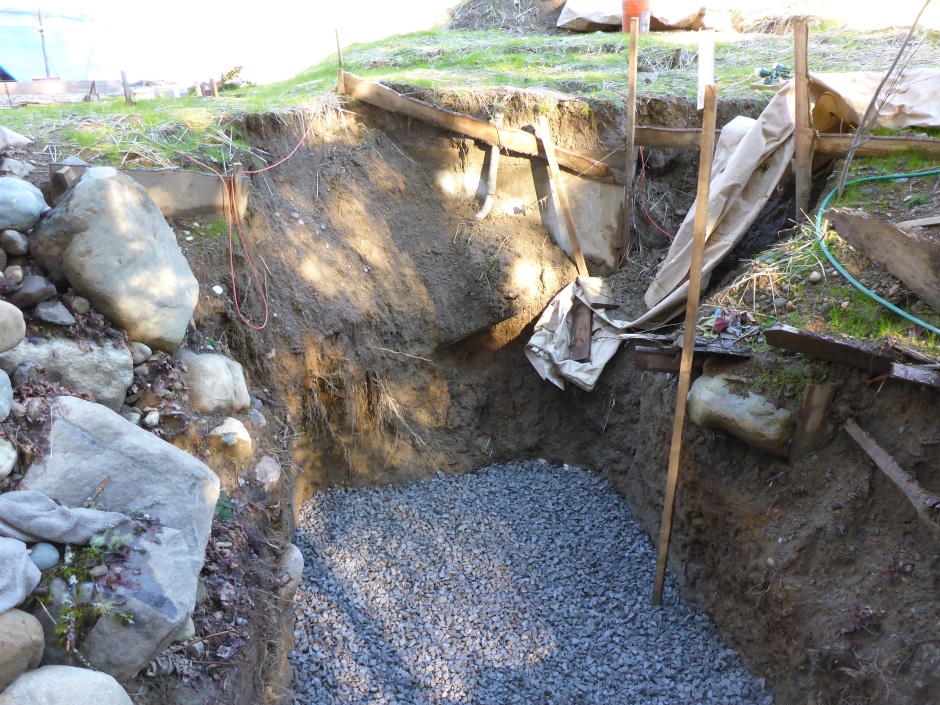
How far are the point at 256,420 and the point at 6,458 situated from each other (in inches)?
67.0

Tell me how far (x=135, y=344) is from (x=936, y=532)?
3981mm

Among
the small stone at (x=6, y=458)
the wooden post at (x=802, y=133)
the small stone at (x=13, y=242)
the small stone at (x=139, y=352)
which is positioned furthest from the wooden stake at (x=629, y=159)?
the small stone at (x=6, y=458)

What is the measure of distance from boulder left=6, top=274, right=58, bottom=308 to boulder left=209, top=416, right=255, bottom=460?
3.57 ft

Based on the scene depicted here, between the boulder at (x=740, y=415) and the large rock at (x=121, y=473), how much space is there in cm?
267

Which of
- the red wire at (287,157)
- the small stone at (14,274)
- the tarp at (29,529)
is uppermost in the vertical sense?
the red wire at (287,157)

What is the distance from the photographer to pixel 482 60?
758 centimetres

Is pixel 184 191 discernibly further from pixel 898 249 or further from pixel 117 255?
pixel 898 249

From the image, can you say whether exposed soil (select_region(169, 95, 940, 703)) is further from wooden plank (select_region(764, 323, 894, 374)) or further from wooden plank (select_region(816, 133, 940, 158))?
wooden plank (select_region(816, 133, 940, 158))

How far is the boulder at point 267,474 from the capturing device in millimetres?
4211

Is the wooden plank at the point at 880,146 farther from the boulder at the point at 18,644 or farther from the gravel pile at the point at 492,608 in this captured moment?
the boulder at the point at 18,644

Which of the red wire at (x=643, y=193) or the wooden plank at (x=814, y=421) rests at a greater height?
the red wire at (x=643, y=193)

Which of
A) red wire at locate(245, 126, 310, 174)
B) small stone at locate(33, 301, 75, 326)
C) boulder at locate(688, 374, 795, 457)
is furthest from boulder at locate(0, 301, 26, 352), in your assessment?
boulder at locate(688, 374, 795, 457)

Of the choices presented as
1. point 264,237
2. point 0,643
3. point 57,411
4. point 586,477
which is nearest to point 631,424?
point 586,477

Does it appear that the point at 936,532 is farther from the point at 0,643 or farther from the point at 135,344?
the point at 135,344
